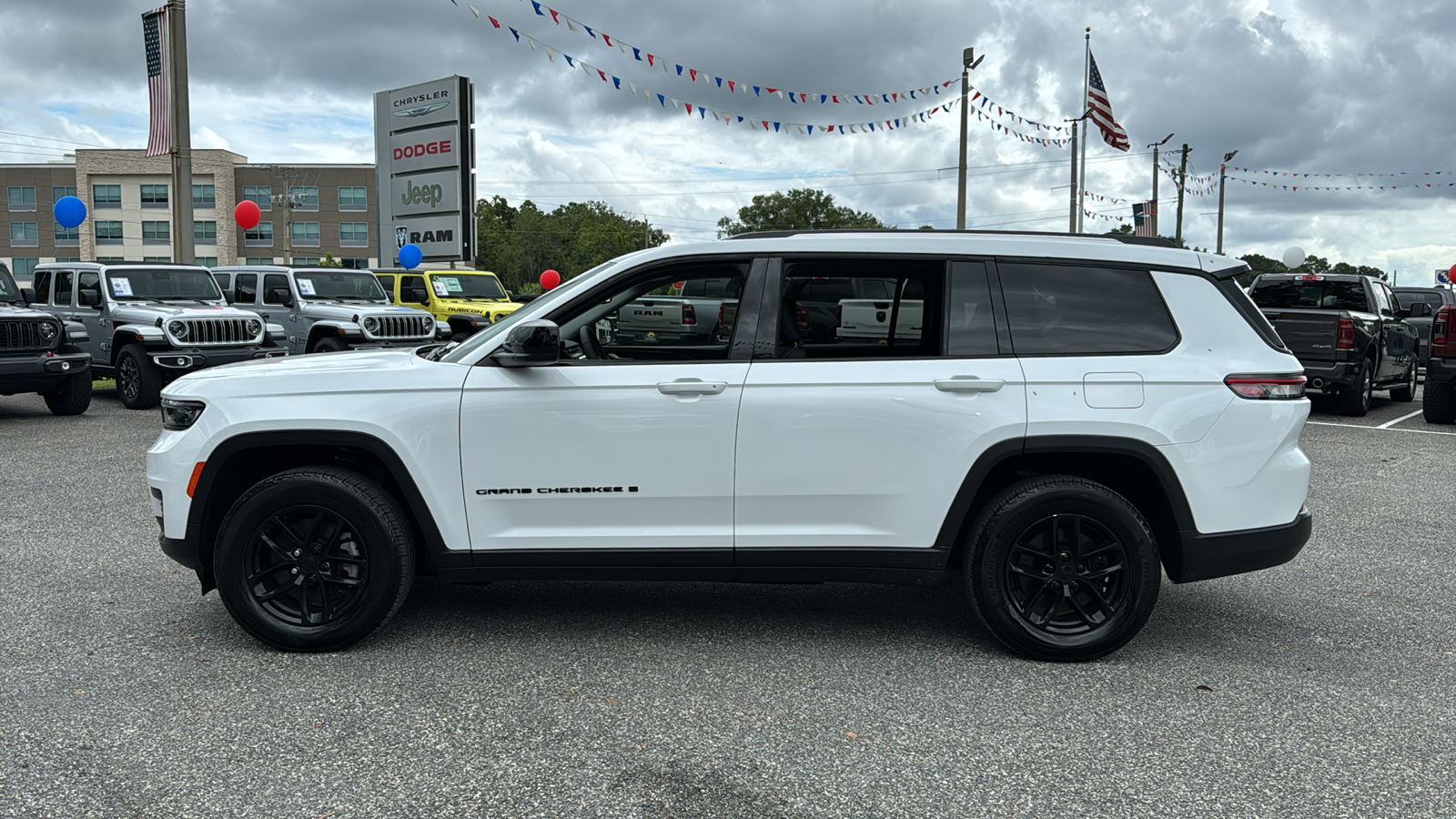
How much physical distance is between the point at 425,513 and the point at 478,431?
0.39 meters

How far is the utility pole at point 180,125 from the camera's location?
18.6m

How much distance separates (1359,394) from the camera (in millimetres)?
13953

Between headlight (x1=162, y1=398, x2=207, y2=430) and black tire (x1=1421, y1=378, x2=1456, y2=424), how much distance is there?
13.8 m

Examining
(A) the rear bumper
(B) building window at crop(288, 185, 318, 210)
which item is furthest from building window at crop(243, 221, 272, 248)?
(A) the rear bumper

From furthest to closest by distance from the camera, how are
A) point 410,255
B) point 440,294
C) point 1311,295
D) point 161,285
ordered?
point 410,255
point 440,294
point 161,285
point 1311,295

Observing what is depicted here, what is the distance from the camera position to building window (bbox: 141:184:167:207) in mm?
84375

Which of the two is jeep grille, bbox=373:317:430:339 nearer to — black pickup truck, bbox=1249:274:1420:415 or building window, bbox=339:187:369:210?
black pickup truck, bbox=1249:274:1420:415

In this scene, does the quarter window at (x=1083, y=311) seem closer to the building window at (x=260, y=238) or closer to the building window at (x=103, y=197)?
the building window at (x=260, y=238)

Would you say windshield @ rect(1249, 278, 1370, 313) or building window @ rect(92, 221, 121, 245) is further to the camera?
building window @ rect(92, 221, 121, 245)

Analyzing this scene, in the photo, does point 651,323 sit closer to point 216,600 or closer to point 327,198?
point 216,600

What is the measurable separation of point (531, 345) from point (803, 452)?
3.66 feet

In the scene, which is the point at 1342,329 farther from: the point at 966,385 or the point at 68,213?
the point at 68,213

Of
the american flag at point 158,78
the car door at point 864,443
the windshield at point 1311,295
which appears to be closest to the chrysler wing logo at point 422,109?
the american flag at point 158,78

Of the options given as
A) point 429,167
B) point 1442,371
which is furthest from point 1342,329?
point 429,167
